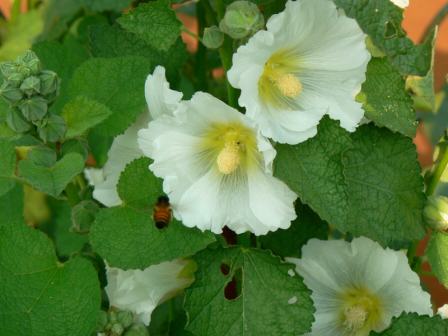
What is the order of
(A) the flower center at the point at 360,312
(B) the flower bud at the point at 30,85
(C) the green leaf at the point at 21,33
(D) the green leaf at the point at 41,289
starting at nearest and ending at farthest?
(B) the flower bud at the point at 30,85 → (D) the green leaf at the point at 41,289 → (A) the flower center at the point at 360,312 → (C) the green leaf at the point at 21,33

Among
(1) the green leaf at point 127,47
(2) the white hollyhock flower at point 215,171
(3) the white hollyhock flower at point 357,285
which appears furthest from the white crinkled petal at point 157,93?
(3) the white hollyhock flower at point 357,285

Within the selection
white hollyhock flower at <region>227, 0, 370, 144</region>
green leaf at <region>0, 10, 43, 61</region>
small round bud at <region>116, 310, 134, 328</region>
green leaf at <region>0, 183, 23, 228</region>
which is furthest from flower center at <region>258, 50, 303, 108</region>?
green leaf at <region>0, 10, 43, 61</region>

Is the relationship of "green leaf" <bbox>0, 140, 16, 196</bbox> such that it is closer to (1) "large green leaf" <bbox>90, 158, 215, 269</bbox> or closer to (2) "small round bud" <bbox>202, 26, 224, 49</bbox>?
(1) "large green leaf" <bbox>90, 158, 215, 269</bbox>

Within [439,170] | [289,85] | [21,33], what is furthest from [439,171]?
[21,33]

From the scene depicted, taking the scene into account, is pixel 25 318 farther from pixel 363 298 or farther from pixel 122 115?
pixel 363 298

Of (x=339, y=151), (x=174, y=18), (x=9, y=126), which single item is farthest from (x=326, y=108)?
(x=9, y=126)

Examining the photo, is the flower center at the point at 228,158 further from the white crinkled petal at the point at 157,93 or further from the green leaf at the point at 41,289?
the green leaf at the point at 41,289
